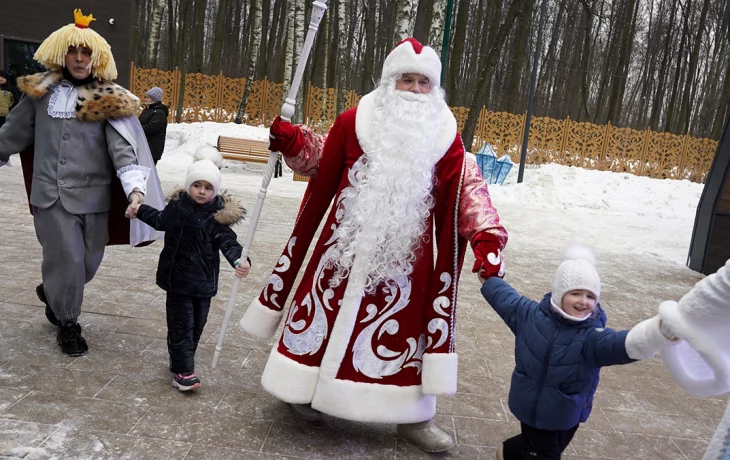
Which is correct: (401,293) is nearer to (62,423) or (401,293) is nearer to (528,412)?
(528,412)

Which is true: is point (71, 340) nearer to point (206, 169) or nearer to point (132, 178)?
point (132, 178)

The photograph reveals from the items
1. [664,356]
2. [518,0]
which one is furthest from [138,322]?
[518,0]

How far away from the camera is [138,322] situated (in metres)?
4.77

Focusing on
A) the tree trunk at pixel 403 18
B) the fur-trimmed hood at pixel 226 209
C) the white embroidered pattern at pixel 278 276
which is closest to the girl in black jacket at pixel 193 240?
the fur-trimmed hood at pixel 226 209

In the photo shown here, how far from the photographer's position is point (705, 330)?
1.73 m

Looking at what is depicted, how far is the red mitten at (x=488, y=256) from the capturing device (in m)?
2.97

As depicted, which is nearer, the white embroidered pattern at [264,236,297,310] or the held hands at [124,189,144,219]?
the white embroidered pattern at [264,236,297,310]

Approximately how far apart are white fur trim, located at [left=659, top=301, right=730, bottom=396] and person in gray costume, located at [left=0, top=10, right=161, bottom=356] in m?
2.96

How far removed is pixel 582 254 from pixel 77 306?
295cm

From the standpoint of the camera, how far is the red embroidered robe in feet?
10.4

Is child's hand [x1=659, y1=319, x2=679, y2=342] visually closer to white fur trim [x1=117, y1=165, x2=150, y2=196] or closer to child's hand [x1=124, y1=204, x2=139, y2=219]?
child's hand [x1=124, y1=204, x2=139, y2=219]

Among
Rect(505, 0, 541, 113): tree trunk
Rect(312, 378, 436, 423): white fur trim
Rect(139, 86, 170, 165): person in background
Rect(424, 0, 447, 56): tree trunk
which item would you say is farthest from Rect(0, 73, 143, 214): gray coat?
Rect(505, 0, 541, 113): tree trunk

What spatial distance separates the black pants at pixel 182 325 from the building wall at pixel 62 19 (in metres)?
14.0

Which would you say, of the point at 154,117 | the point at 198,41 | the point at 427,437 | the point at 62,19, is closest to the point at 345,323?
the point at 427,437
